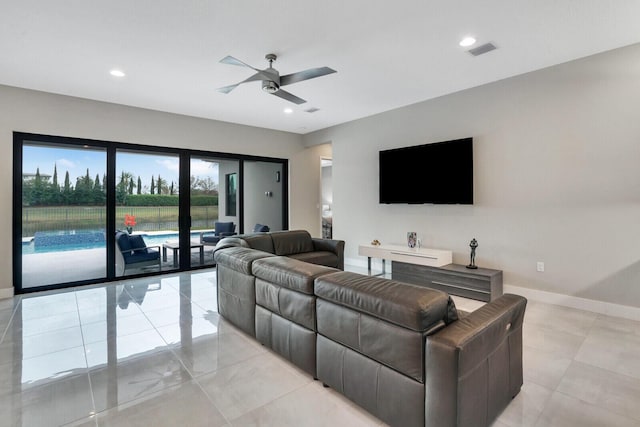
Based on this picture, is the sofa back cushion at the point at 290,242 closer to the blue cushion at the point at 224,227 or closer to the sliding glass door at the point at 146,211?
the blue cushion at the point at 224,227

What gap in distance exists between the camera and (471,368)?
1.55 metres

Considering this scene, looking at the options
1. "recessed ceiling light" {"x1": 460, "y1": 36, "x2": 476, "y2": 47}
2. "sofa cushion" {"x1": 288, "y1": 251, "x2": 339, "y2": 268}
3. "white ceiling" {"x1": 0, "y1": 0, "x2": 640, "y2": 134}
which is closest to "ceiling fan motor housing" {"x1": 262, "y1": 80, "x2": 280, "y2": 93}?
"white ceiling" {"x1": 0, "y1": 0, "x2": 640, "y2": 134}

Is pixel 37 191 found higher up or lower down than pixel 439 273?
higher up

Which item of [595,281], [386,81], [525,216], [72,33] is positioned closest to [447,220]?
[525,216]

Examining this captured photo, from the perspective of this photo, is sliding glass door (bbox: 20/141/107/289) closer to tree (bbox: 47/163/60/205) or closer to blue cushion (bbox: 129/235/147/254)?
tree (bbox: 47/163/60/205)

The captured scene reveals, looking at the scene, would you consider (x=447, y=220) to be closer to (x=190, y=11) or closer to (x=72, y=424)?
(x=190, y=11)

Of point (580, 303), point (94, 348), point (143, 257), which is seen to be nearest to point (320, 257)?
point (94, 348)

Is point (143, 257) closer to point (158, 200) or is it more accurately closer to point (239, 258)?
point (158, 200)

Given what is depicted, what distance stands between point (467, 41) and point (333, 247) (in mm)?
3355

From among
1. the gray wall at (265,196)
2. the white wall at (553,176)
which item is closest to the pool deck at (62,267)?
the gray wall at (265,196)

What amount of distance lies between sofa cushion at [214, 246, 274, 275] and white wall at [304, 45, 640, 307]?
3.27 meters

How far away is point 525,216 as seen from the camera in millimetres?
4207

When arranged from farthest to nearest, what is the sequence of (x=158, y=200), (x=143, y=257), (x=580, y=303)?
1. (x=158, y=200)
2. (x=143, y=257)
3. (x=580, y=303)

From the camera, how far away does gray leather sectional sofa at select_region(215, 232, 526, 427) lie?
5.00ft
